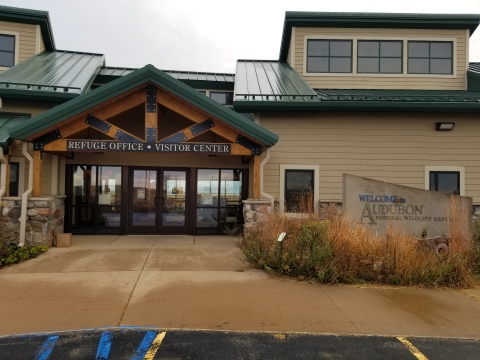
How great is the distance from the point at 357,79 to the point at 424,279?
8534 mm

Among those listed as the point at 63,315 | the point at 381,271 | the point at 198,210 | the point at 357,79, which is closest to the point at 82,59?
the point at 198,210

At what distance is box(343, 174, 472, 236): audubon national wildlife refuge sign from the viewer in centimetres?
794

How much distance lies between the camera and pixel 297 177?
1046 cm

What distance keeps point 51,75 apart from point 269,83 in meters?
7.36

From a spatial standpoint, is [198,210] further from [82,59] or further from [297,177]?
[82,59]

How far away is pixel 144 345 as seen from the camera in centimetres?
371

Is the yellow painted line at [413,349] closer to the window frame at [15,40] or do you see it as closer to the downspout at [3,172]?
the downspout at [3,172]

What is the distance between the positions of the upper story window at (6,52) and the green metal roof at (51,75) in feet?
2.29

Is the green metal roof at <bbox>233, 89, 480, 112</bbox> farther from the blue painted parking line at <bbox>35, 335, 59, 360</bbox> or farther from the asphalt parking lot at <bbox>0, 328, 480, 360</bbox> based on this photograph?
the blue painted parking line at <bbox>35, 335, 59, 360</bbox>

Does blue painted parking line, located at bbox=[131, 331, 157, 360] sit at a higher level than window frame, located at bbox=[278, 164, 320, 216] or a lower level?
lower

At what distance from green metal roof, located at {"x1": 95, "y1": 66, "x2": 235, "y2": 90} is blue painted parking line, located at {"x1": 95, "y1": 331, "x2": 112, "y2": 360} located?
10.5 metres

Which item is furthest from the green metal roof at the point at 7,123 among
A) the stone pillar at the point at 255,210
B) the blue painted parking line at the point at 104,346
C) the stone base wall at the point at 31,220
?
the blue painted parking line at the point at 104,346

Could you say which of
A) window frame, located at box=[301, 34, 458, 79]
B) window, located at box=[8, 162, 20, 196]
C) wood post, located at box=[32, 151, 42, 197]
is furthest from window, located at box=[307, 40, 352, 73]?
window, located at box=[8, 162, 20, 196]

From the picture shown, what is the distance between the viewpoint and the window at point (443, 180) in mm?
10469
